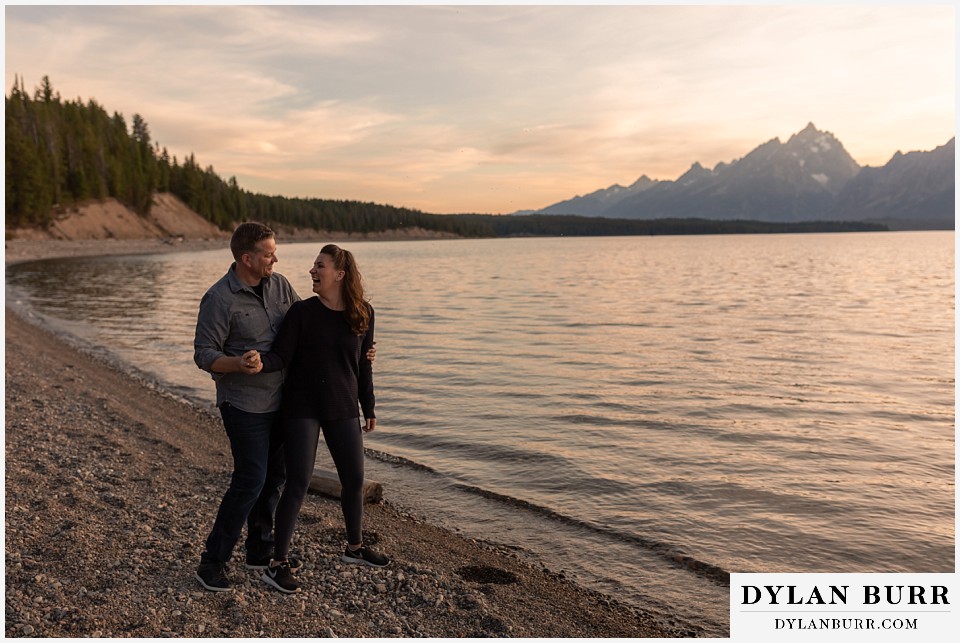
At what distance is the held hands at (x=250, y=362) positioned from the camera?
4984mm

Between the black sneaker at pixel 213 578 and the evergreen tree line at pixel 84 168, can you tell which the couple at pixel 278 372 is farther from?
the evergreen tree line at pixel 84 168

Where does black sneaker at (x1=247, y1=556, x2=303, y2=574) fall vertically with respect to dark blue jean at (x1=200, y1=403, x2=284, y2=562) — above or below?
below

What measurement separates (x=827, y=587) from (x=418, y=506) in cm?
529

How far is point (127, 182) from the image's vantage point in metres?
118

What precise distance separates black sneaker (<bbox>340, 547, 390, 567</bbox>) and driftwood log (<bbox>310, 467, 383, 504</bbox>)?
2.37 meters

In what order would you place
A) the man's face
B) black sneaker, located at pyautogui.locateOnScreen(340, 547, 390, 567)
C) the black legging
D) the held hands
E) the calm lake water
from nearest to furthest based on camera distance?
the held hands
the man's face
the black legging
black sneaker, located at pyautogui.locateOnScreen(340, 547, 390, 567)
the calm lake water

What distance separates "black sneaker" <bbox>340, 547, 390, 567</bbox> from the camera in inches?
254

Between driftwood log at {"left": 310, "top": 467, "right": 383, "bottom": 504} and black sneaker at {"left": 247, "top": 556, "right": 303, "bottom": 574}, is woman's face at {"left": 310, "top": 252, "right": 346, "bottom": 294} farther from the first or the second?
driftwood log at {"left": 310, "top": 467, "right": 383, "bottom": 504}

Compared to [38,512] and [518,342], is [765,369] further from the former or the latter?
[38,512]

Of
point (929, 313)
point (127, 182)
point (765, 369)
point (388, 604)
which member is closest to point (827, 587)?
point (388, 604)

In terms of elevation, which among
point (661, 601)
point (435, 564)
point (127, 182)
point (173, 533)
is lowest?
point (661, 601)

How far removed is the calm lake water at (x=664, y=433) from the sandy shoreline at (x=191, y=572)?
1.08m

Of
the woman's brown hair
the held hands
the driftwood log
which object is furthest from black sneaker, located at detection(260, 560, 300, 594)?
the driftwood log

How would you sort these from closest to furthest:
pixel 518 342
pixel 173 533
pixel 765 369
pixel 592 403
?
pixel 173 533 < pixel 592 403 < pixel 765 369 < pixel 518 342
